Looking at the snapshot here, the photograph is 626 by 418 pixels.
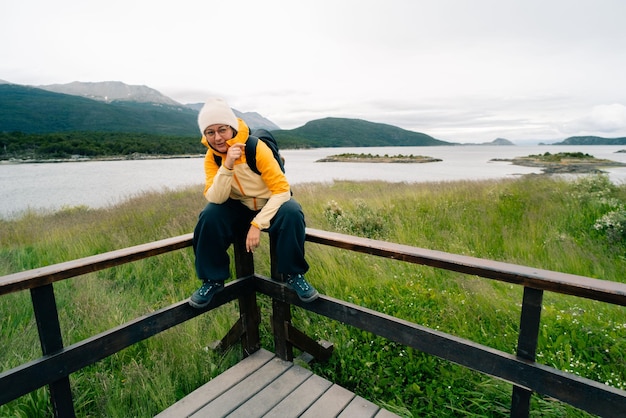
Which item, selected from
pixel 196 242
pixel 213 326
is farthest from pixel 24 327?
pixel 196 242

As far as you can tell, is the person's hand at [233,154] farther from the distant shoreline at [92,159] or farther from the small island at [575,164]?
the distant shoreline at [92,159]

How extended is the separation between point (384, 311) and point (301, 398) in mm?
1207

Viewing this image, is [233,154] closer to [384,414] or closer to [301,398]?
[301,398]

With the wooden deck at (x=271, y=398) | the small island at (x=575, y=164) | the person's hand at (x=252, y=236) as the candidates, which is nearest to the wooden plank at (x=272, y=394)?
the wooden deck at (x=271, y=398)

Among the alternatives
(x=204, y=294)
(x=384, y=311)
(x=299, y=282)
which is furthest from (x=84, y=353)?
(x=384, y=311)

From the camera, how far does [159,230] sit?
241 inches

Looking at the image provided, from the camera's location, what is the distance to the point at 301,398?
206 cm

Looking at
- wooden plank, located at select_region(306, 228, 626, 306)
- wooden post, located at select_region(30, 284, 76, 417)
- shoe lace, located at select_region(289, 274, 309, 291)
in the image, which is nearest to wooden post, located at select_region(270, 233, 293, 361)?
shoe lace, located at select_region(289, 274, 309, 291)

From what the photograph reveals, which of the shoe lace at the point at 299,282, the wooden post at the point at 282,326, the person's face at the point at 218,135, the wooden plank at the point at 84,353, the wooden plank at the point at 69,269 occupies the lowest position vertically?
the wooden post at the point at 282,326

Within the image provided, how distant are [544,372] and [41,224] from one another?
33.8 ft

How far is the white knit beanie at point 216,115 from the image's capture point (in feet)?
6.40

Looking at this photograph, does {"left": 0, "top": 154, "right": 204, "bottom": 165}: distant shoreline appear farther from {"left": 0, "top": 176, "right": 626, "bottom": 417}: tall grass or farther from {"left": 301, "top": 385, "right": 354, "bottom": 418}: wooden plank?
{"left": 301, "top": 385, "right": 354, "bottom": 418}: wooden plank

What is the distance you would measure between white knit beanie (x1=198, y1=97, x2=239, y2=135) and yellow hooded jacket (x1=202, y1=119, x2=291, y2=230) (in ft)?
0.24

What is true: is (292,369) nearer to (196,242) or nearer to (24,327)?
(196,242)
